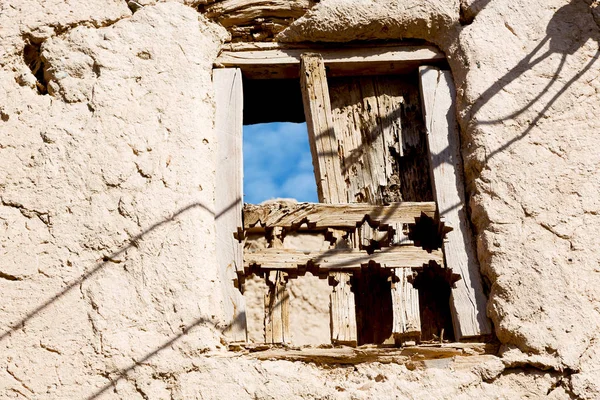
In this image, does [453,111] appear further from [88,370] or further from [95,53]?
[88,370]

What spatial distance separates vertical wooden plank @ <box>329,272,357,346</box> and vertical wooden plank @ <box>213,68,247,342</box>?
378mm

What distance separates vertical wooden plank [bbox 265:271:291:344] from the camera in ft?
12.7

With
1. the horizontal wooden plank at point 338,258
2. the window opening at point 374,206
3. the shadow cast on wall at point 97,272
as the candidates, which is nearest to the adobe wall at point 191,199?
the shadow cast on wall at point 97,272

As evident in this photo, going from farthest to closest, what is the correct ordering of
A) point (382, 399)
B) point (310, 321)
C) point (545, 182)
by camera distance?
point (310, 321), point (545, 182), point (382, 399)

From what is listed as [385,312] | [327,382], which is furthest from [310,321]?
[327,382]

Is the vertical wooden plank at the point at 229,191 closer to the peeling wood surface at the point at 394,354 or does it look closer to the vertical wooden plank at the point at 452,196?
the peeling wood surface at the point at 394,354

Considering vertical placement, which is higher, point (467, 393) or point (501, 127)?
point (501, 127)

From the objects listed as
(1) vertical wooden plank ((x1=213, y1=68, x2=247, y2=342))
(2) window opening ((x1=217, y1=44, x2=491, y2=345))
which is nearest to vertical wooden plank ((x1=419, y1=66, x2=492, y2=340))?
(2) window opening ((x1=217, y1=44, x2=491, y2=345))

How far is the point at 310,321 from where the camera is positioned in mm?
9820

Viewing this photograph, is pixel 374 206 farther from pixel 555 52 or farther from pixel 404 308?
pixel 555 52

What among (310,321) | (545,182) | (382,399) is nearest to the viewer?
(382,399)

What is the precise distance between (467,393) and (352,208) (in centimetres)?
99

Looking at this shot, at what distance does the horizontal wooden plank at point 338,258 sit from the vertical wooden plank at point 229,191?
0.31 ft

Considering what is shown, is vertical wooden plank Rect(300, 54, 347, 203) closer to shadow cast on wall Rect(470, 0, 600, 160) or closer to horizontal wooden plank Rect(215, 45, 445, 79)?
horizontal wooden plank Rect(215, 45, 445, 79)
